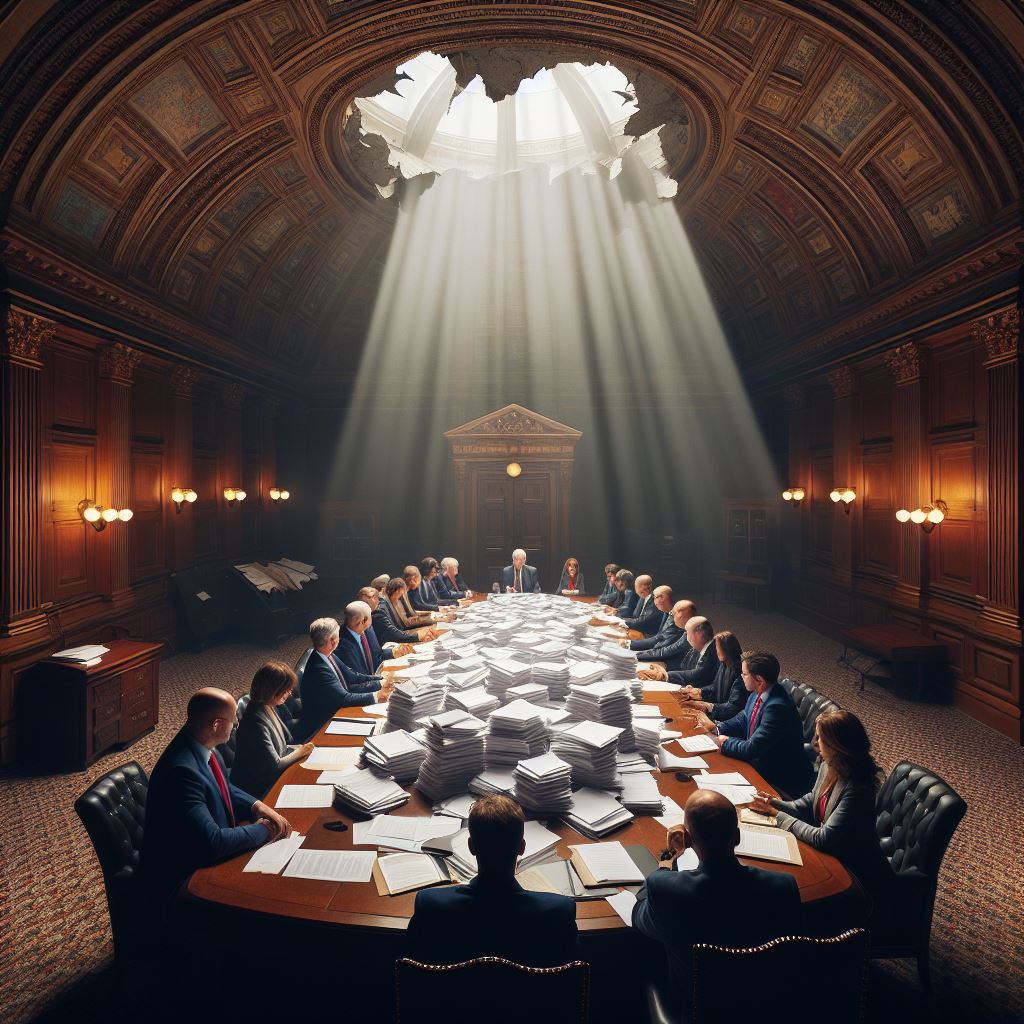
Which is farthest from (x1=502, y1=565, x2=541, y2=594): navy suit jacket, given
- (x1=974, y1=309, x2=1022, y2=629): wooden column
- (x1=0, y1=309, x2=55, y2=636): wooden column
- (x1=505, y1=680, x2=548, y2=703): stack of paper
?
(x1=505, y1=680, x2=548, y2=703): stack of paper

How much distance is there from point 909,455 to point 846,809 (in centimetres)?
858

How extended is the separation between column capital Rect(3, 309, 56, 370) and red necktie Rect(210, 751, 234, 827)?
20.6ft

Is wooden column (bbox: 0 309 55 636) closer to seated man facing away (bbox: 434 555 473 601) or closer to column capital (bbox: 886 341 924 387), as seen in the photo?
seated man facing away (bbox: 434 555 473 601)

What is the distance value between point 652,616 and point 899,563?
15.5 ft

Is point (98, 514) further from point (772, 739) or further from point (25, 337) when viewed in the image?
point (772, 739)

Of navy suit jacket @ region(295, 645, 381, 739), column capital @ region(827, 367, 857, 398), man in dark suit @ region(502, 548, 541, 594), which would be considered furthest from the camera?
column capital @ region(827, 367, 857, 398)

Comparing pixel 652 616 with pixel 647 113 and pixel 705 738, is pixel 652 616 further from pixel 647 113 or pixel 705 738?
pixel 647 113

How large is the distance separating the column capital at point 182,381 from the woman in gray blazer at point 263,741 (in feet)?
28.9

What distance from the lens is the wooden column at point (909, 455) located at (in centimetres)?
962

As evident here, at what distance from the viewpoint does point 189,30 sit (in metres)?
7.29

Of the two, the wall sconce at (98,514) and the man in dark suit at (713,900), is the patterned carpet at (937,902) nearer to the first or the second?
the man in dark suit at (713,900)

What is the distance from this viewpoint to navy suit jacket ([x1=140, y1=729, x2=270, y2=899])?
293 centimetres

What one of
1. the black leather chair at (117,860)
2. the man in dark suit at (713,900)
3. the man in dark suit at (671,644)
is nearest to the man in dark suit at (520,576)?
the man in dark suit at (671,644)

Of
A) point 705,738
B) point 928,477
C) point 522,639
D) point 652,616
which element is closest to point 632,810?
point 705,738
